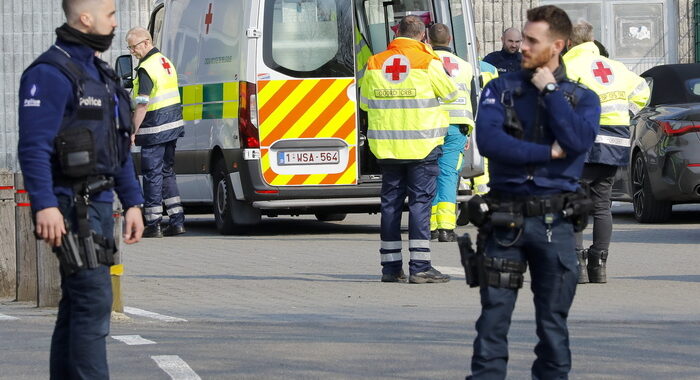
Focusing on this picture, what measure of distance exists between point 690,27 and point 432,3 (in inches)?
416

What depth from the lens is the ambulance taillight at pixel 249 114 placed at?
15656 mm

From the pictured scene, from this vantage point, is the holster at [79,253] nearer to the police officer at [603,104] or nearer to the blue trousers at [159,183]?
the police officer at [603,104]

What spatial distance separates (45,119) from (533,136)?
177cm

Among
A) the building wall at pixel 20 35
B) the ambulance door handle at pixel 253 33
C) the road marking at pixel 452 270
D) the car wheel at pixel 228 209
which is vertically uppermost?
the building wall at pixel 20 35

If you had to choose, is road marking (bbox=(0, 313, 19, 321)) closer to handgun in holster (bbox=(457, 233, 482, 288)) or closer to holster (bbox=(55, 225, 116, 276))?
holster (bbox=(55, 225, 116, 276))

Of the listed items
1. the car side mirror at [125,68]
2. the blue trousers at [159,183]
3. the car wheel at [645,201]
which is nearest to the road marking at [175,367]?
the blue trousers at [159,183]

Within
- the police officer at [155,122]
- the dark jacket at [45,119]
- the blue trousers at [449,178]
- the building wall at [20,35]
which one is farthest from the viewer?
the building wall at [20,35]

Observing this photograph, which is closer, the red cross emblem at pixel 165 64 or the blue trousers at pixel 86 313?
the blue trousers at pixel 86 313

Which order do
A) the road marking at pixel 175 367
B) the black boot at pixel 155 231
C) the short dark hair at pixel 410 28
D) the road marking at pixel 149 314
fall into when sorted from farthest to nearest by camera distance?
the black boot at pixel 155 231 → the short dark hair at pixel 410 28 → the road marking at pixel 149 314 → the road marking at pixel 175 367

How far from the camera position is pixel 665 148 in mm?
16422

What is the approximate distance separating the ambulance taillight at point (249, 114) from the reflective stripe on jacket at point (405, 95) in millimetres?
3989

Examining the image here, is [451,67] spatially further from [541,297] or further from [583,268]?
[541,297]

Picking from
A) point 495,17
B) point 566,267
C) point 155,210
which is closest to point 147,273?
point 155,210

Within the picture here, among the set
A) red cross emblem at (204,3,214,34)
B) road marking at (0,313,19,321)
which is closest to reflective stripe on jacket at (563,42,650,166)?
road marking at (0,313,19,321)
